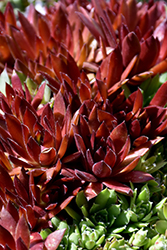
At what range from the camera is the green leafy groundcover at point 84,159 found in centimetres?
99

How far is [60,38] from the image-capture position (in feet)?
4.98

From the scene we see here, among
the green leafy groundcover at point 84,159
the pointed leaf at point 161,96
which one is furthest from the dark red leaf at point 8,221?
the pointed leaf at point 161,96

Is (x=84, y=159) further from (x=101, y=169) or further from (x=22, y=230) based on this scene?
(x=22, y=230)

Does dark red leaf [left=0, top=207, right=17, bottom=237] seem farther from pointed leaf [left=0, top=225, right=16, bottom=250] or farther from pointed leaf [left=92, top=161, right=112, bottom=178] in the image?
pointed leaf [left=92, top=161, right=112, bottom=178]

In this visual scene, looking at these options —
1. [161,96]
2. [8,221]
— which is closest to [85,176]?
[8,221]

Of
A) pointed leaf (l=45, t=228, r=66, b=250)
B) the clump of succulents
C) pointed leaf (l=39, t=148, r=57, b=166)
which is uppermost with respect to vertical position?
pointed leaf (l=39, t=148, r=57, b=166)

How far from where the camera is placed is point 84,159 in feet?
3.50

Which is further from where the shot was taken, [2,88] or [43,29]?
[43,29]

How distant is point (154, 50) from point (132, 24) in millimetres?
393

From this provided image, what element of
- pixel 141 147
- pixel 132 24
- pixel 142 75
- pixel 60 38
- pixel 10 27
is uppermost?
pixel 10 27

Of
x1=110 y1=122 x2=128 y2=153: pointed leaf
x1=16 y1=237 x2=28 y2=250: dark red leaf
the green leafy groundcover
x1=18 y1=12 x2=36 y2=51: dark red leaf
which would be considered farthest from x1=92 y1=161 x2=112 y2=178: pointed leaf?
x1=18 y1=12 x2=36 y2=51: dark red leaf

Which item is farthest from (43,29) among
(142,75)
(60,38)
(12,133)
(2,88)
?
(12,133)

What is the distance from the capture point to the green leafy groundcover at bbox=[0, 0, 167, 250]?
39.1 inches

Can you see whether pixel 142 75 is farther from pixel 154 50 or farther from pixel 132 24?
pixel 132 24
